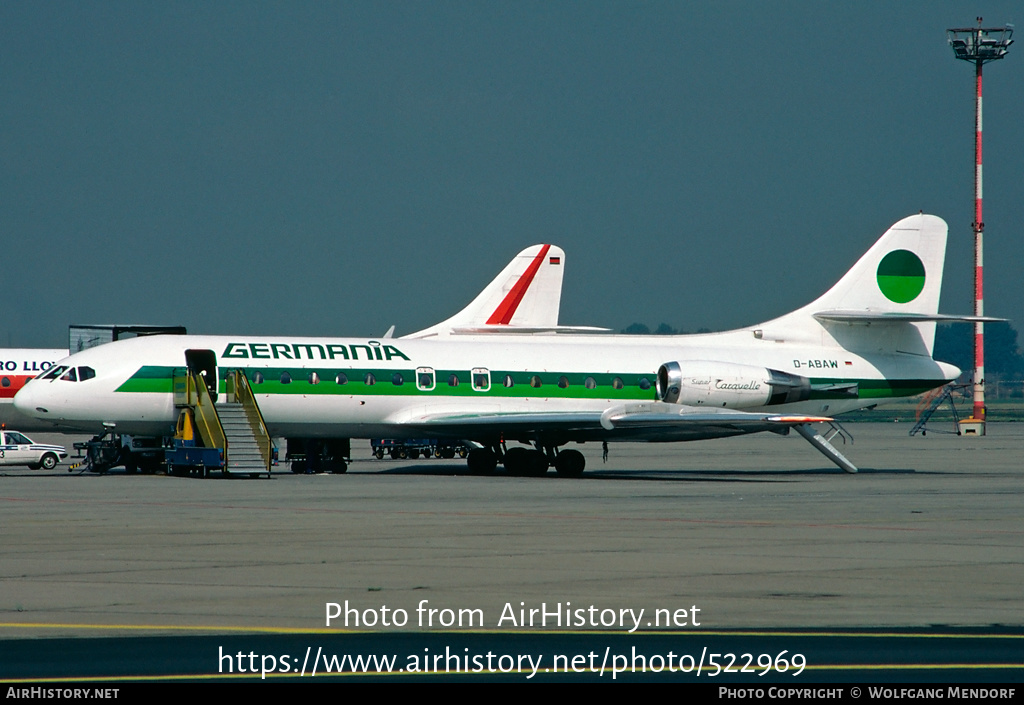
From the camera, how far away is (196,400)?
37188 mm

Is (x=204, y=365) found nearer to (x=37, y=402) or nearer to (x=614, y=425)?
(x=37, y=402)

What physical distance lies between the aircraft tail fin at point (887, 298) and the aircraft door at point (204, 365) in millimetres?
16682

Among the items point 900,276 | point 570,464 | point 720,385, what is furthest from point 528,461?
point 900,276

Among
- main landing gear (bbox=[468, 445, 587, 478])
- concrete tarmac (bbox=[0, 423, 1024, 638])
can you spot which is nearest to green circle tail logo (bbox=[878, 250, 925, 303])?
concrete tarmac (bbox=[0, 423, 1024, 638])

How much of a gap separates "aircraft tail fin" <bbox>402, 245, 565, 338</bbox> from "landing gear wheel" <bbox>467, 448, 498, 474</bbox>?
75.9 feet

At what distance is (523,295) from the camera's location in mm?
65062

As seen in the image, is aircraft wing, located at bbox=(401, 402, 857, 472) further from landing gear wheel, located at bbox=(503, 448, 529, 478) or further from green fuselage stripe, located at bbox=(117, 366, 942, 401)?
green fuselage stripe, located at bbox=(117, 366, 942, 401)

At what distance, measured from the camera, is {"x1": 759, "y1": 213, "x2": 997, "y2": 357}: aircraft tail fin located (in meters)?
43.4

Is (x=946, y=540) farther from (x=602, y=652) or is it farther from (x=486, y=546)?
(x=602, y=652)

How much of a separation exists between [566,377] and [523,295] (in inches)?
939

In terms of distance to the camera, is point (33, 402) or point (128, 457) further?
point (128, 457)
